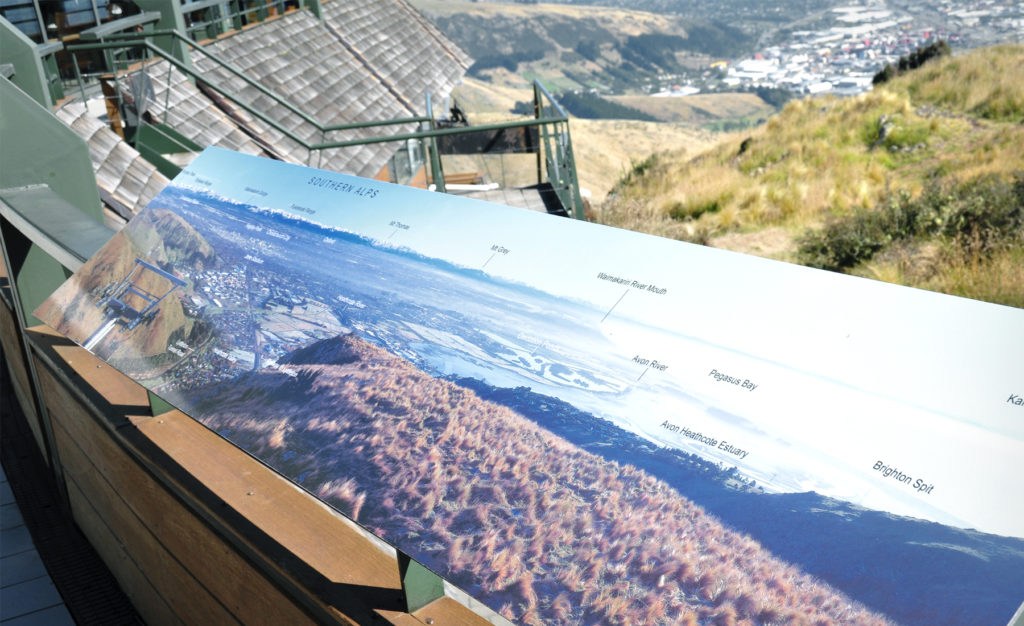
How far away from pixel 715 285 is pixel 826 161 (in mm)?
16144

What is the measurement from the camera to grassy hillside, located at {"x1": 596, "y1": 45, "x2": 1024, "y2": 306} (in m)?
8.90

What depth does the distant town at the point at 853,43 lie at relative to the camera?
86.5 m

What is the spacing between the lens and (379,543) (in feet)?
6.61

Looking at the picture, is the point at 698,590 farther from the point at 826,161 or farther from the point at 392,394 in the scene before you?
the point at 826,161

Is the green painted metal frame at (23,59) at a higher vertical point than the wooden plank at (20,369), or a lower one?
higher

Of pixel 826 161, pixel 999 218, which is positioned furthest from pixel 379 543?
pixel 826 161

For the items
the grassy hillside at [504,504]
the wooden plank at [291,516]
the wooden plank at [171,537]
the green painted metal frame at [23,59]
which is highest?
the green painted metal frame at [23,59]

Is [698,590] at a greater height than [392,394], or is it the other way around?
[392,394]

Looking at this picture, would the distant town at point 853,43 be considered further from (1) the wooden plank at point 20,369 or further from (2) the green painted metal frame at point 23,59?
(1) the wooden plank at point 20,369

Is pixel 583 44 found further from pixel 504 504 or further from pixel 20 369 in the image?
pixel 504 504

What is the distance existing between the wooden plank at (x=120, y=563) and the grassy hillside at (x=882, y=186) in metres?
A: 6.93

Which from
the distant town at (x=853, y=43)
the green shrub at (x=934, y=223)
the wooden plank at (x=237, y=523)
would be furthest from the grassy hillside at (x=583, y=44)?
the wooden plank at (x=237, y=523)

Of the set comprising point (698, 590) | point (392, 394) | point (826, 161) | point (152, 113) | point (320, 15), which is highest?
point (320, 15)

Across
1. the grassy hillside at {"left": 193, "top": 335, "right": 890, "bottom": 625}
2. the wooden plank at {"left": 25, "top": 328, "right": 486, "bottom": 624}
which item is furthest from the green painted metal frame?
the grassy hillside at {"left": 193, "top": 335, "right": 890, "bottom": 625}
